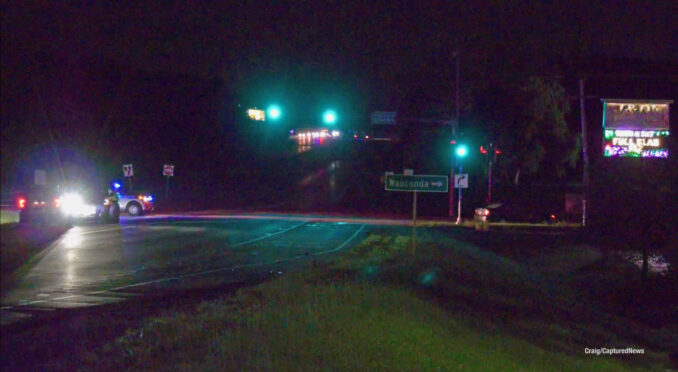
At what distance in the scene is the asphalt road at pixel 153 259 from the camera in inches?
495

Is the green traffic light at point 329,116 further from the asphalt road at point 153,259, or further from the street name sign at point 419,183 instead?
the street name sign at point 419,183

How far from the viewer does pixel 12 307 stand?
390 inches

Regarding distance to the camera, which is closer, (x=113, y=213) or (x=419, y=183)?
(x=419, y=183)

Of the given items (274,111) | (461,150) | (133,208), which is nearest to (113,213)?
(274,111)

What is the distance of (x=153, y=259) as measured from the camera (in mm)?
19000

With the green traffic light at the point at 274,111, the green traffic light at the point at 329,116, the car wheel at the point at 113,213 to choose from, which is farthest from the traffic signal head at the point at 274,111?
the car wheel at the point at 113,213

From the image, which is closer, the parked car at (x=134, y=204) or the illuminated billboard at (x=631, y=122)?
the parked car at (x=134, y=204)

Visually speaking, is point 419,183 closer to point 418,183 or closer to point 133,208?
point 418,183

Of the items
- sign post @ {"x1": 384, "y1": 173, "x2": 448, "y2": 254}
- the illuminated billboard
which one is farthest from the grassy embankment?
the illuminated billboard

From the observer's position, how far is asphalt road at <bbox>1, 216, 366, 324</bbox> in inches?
495

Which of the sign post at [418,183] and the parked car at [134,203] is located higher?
the sign post at [418,183]

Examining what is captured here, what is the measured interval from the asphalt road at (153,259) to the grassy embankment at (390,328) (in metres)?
1.84

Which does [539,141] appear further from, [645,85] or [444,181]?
[444,181]

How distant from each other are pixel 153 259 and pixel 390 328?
37.1 ft
